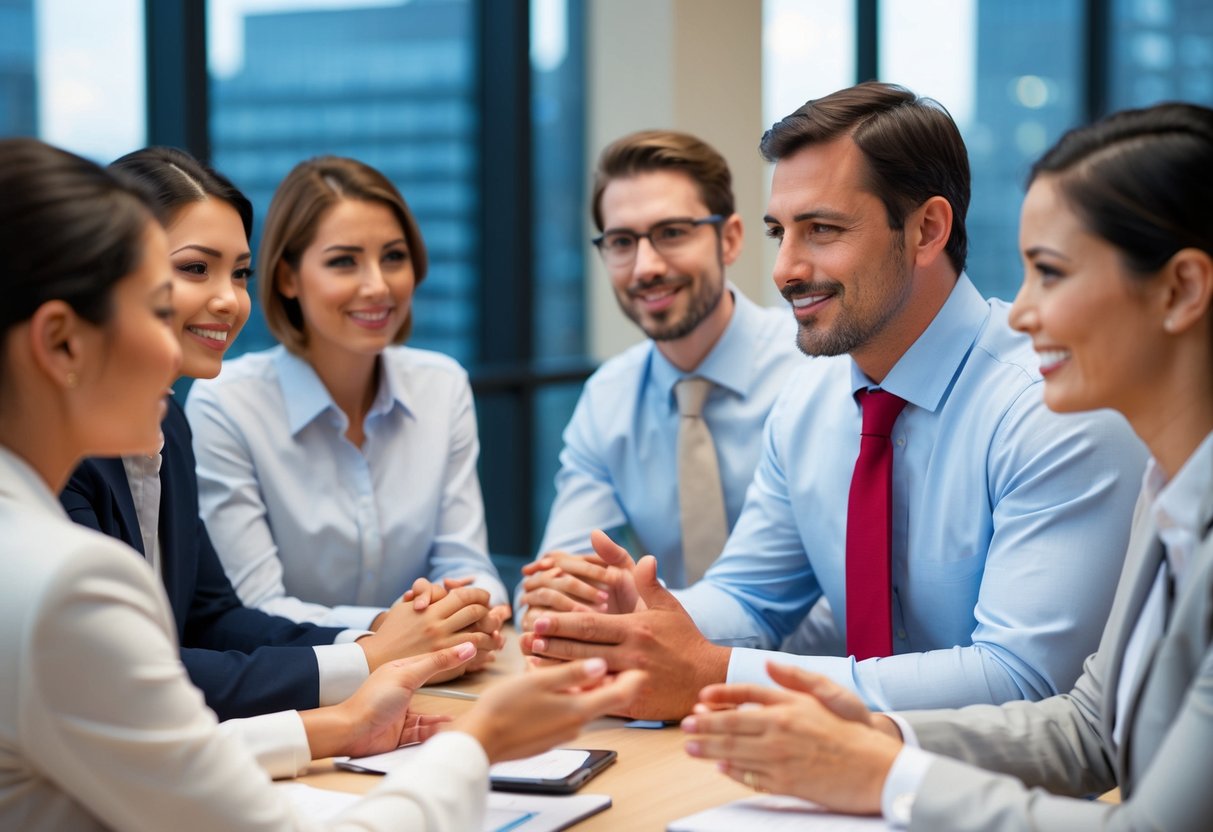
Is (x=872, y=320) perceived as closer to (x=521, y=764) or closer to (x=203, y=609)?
(x=521, y=764)

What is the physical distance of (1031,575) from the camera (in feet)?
6.14

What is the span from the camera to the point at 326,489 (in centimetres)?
280

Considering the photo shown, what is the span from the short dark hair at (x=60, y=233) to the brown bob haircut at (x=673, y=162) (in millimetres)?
2131

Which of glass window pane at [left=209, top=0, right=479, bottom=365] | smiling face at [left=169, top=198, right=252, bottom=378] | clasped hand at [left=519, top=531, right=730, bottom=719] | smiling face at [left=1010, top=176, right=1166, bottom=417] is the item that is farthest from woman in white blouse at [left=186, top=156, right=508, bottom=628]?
smiling face at [left=1010, top=176, right=1166, bottom=417]

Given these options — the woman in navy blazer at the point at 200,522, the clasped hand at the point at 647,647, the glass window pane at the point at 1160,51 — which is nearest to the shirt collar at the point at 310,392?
the woman in navy blazer at the point at 200,522

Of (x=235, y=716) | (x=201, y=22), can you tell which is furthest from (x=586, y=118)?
(x=235, y=716)

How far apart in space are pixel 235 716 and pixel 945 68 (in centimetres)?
567

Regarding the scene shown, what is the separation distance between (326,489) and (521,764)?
1.27 m

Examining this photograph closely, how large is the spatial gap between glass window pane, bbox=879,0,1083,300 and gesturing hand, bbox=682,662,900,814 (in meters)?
5.39

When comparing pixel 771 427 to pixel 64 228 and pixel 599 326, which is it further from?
pixel 599 326

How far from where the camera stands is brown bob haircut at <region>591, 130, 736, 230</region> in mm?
3297

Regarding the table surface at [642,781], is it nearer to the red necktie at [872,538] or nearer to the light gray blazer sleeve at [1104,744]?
the light gray blazer sleeve at [1104,744]

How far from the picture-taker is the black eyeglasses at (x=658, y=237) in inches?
128

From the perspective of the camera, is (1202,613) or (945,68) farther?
(945,68)
